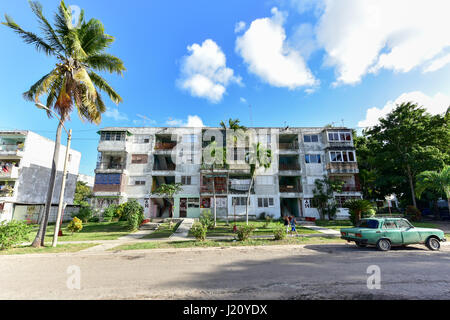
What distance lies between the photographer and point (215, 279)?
6090 millimetres

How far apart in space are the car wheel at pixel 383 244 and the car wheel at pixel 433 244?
234 centimetres

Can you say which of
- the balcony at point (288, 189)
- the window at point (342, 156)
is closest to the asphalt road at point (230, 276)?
the balcony at point (288, 189)

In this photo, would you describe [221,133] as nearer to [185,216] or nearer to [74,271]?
[185,216]

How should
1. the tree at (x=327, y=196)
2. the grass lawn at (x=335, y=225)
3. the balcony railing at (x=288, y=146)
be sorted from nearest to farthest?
1. the grass lawn at (x=335, y=225)
2. the tree at (x=327, y=196)
3. the balcony railing at (x=288, y=146)

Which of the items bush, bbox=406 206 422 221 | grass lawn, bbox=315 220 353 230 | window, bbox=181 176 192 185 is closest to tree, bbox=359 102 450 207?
bush, bbox=406 206 422 221

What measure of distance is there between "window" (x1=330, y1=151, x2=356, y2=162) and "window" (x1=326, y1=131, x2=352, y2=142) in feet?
7.04

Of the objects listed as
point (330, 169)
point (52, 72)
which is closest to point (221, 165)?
point (330, 169)

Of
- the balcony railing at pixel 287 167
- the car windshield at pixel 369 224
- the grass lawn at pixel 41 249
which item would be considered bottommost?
the grass lawn at pixel 41 249

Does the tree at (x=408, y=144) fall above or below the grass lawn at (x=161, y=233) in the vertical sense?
above

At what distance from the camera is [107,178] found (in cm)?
2673

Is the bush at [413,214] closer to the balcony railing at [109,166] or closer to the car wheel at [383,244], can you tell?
the car wheel at [383,244]

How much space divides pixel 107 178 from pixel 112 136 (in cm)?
637

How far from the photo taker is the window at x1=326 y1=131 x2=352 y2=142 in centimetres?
2950

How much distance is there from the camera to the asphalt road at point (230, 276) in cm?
498
